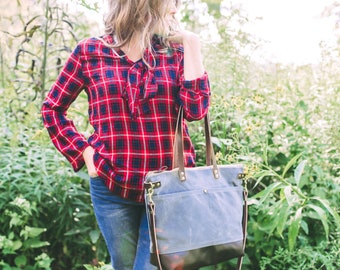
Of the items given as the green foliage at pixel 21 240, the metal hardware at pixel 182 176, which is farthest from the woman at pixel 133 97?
the green foliage at pixel 21 240

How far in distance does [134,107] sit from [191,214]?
1.33 ft

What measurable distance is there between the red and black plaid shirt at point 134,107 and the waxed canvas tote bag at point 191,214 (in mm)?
88

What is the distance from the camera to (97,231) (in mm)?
3057

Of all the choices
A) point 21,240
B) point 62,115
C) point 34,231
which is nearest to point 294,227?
point 62,115

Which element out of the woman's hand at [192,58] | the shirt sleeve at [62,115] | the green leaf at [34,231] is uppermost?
the woman's hand at [192,58]

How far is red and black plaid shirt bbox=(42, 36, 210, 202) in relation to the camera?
6.73ft

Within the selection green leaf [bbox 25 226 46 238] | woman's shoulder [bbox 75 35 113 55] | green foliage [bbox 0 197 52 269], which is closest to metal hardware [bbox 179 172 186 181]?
woman's shoulder [bbox 75 35 113 55]

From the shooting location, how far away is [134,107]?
2045 millimetres

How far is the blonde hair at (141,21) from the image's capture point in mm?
2082

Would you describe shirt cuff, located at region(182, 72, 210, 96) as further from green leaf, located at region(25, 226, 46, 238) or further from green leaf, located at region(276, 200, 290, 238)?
green leaf, located at region(25, 226, 46, 238)

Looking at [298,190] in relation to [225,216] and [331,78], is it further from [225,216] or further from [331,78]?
[331,78]

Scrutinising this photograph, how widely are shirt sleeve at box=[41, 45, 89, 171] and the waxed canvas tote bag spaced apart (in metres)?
0.39

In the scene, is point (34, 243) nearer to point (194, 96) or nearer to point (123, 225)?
point (123, 225)

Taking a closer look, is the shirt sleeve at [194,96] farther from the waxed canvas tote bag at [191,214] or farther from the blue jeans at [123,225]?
the blue jeans at [123,225]
